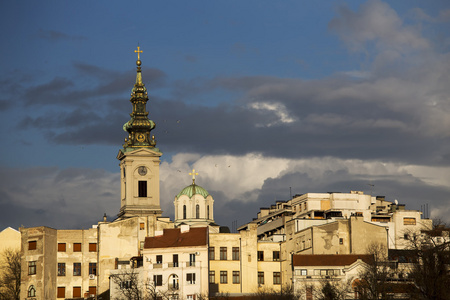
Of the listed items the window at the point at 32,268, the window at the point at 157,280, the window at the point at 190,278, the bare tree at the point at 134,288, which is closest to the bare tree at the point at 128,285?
the bare tree at the point at 134,288

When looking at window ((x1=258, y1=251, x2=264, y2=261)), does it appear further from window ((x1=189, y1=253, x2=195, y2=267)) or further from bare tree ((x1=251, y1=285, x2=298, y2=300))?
window ((x1=189, y1=253, x2=195, y2=267))

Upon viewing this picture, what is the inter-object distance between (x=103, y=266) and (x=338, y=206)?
35.3 metres

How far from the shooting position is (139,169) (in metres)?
185

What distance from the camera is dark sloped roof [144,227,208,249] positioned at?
138250mm

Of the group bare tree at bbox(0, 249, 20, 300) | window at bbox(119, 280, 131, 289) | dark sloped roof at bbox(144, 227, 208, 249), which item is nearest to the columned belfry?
bare tree at bbox(0, 249, 20, 300)

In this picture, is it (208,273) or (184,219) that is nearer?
(208,273)

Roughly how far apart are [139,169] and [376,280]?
68261 millimetres

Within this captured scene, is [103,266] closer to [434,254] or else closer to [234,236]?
[234,236]

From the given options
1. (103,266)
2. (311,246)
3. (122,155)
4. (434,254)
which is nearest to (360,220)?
Answer: (311,246)

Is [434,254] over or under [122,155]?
under

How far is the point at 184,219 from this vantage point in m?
171

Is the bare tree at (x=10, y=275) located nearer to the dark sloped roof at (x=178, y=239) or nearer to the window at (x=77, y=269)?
the window at (x=77, y=269)

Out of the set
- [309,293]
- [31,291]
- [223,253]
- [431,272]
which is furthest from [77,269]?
[431,272]

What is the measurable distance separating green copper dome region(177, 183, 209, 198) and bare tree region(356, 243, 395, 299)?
42.8 metres
